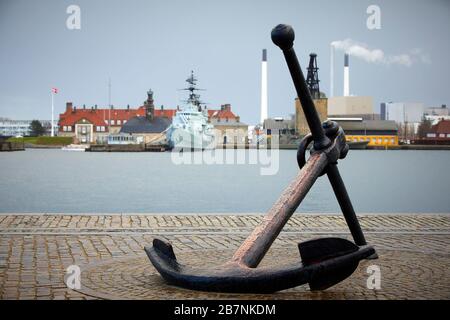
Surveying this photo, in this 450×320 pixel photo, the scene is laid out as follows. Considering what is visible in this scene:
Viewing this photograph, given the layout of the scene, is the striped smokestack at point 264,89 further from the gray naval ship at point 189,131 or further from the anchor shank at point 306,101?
the anchor shank at point 306,101

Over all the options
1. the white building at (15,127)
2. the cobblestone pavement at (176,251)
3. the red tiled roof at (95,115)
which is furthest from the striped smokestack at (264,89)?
the cobblestone pavement at (176,251)

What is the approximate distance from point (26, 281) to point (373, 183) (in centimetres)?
3407

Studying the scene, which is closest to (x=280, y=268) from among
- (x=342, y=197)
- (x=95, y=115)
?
(x=342, y=197)

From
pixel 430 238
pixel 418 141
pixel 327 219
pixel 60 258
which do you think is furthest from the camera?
pixel 418 141

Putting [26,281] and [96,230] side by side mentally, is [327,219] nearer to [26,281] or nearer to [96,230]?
[96,230]

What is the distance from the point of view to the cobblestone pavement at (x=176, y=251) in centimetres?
567

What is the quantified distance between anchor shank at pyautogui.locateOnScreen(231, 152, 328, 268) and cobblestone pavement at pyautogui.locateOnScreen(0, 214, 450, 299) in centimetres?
36

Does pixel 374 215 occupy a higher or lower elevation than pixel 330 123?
lower

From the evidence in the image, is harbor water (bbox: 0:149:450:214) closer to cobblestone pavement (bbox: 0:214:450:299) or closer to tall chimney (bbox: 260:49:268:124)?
cobblestone pavement (bbox: 0:214:450:299)

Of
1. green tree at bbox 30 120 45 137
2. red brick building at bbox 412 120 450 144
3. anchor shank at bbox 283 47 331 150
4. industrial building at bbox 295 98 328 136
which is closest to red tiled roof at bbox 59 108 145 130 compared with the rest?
green tree at bbox 30 120 45 137

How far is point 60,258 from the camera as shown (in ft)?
23.6

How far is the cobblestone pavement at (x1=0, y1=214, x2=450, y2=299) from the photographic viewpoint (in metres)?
5.67
